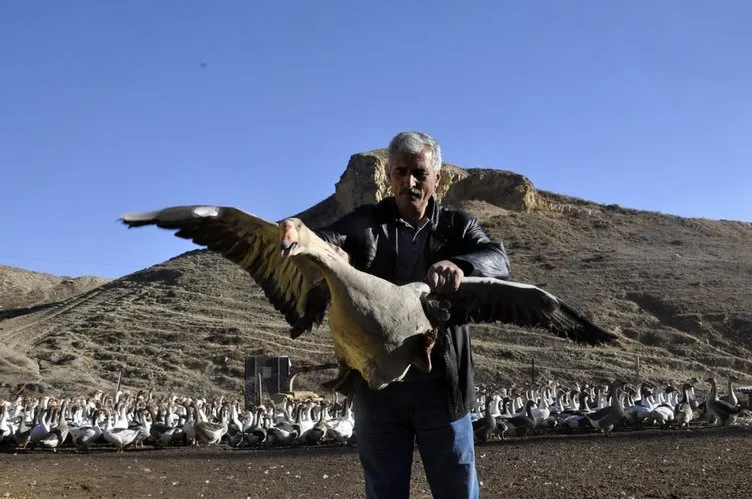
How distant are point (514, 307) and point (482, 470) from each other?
9.48 meters

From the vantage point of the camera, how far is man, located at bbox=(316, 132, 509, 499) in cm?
367

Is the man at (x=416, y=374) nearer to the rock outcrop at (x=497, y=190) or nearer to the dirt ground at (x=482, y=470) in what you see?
the dirt ground at (x=482, y=470)

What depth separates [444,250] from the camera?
3.87 metres

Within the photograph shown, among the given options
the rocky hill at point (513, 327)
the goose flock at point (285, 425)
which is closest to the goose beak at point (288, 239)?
the goose flock at point (285, 425)

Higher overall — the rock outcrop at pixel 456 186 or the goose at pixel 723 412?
the rock outcrop at pixel 456 186

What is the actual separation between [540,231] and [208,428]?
46.8 metres

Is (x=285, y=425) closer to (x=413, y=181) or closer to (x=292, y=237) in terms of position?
(x=413, y=181)

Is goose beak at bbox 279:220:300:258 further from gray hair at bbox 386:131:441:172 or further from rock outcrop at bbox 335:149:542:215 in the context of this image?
rock outcrop at bbox 335:149:542:215

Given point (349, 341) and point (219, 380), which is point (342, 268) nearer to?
point (349, 341)

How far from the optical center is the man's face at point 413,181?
369 centimetres

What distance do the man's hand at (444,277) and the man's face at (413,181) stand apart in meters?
0.46

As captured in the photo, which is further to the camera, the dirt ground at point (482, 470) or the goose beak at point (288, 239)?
the dirt ground at point (482, 470)

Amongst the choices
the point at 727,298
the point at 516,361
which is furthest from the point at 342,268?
the point at 727,298

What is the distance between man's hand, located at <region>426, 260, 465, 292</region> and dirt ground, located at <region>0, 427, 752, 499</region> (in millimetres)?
7165
